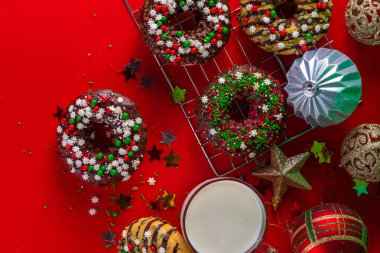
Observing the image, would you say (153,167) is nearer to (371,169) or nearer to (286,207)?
(286,207)

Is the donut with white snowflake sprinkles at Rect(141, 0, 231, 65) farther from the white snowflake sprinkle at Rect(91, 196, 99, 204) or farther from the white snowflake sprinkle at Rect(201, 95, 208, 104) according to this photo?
the white snowflake sprinkle at Rect(91, 196, 99, 204)

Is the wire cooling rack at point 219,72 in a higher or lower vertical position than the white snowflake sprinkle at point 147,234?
higher

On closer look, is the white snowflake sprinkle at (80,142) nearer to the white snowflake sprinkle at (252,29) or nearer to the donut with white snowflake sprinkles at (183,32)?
the donut with white snowflake sprinkles at (183,32)

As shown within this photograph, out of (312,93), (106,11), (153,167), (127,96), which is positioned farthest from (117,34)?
(312,93)

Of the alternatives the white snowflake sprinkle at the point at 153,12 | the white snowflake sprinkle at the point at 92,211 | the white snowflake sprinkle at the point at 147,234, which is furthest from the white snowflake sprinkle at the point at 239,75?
the white snowflake sprinkle at the point at 92,211

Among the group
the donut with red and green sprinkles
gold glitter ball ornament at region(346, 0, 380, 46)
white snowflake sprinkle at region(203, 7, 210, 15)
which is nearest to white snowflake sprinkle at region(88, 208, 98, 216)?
the donut with red and green sprinkles
